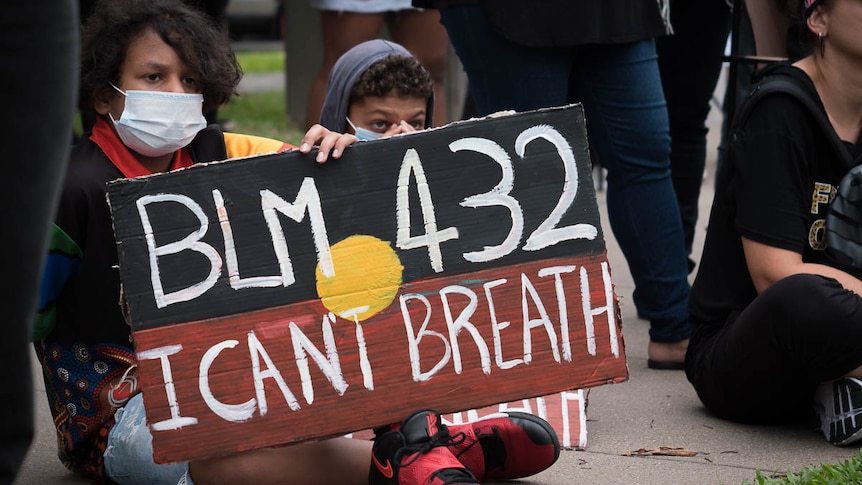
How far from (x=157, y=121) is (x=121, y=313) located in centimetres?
44

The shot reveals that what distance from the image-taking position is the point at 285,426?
7.97ft

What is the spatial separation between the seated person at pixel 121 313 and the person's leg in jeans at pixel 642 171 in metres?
1.09

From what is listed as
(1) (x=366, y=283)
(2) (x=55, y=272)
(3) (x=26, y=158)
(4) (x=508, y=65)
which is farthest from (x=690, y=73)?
(3) (x=26, y=158)

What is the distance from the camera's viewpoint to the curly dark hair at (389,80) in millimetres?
3445

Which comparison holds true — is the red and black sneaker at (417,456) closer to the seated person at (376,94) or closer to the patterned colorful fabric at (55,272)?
the patterned colorful fabric at (55,272)

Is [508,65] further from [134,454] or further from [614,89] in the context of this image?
[134,454]

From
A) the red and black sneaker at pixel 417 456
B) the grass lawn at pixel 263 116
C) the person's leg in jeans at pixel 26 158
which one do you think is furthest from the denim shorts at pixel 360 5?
the person's leg in jeans at pixel 26 158

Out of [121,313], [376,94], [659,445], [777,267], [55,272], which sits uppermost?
[376,94]

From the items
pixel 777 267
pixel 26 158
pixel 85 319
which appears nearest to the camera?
pixel 26 158

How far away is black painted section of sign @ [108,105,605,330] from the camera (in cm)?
239

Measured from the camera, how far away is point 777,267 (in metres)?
2.99

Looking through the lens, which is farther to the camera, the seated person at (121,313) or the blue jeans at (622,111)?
the blue jeans at (622,111)

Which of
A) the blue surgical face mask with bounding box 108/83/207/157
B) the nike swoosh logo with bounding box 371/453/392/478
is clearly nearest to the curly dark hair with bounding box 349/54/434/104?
the blue surgical face mask with bounding box 108/83/207/157

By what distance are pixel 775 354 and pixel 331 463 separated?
3.66 feet
